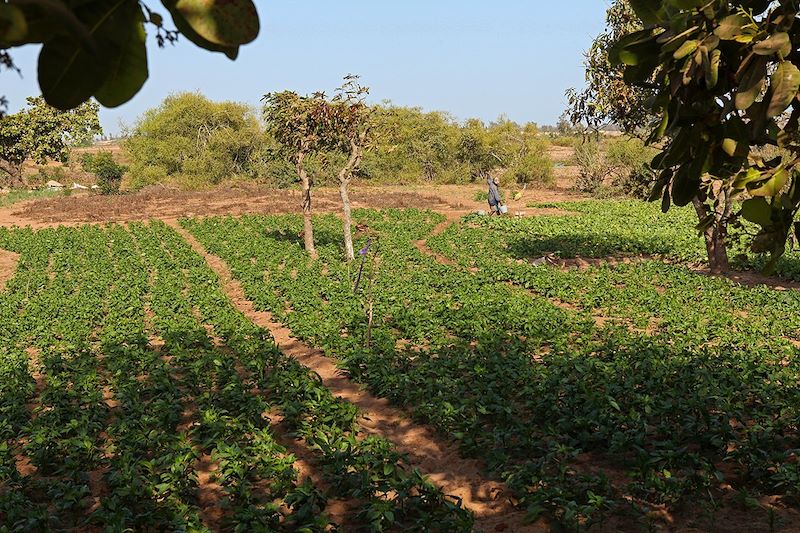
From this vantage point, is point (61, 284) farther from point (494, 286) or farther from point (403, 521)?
point (403, 521)

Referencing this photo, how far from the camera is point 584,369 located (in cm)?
727

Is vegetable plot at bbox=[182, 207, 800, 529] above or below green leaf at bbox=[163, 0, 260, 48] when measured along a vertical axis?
below

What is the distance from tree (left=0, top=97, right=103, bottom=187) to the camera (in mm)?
39750

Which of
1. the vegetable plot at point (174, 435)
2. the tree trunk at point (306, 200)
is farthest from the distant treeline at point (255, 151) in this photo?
the vegetable plot at point (174, 435)

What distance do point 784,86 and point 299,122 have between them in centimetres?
1479

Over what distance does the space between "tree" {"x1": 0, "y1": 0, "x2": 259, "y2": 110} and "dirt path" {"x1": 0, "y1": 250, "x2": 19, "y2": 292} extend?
16366 mm

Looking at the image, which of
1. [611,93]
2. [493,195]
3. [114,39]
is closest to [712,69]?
[114,39]

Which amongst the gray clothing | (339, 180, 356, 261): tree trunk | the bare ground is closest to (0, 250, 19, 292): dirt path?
the bare ground

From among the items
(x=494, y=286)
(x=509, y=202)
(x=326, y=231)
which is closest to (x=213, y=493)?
(x=494, y=286)

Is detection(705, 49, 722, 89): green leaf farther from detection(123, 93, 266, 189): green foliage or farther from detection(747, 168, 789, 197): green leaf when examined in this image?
detection(123, 93, 266, 189): green foliage

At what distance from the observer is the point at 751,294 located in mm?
11633

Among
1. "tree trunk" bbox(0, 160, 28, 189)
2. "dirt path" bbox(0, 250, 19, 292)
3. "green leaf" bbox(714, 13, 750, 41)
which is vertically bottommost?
"dirt path" bbox(0, 250, 19, 292)

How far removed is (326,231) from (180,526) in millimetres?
17911

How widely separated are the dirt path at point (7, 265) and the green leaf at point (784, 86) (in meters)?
16.3
